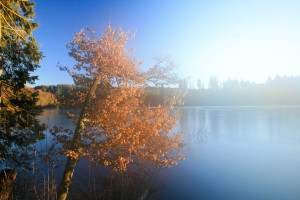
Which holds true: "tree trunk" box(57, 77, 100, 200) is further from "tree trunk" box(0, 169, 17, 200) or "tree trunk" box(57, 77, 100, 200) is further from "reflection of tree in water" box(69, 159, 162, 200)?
"tree trunk" box(0, 169, 17, 200)

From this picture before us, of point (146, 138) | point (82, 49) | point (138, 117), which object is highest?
point (82, 49)

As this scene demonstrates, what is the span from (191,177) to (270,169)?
26.7 feet

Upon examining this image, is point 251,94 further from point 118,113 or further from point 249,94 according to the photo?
point 118,113

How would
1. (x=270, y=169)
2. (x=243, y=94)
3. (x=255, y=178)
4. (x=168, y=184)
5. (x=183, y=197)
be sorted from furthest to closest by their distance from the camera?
1. (x=243, y=94)
2. (x=270, y=169)
3. (x=255, y=178)
4. (x=168, y=184)
5. (x=183, y=197)

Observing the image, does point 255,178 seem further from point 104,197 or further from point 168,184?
point 104,197

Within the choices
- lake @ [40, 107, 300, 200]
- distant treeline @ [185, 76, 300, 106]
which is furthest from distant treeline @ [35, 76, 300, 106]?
lake @ [40, 107, 300, 200]

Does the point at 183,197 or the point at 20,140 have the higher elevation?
the point at 20,140

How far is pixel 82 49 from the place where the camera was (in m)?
7.30

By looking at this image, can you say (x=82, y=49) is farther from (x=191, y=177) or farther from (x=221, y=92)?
(x=221, y=92)

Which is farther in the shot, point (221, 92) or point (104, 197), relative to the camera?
point (221, 92)

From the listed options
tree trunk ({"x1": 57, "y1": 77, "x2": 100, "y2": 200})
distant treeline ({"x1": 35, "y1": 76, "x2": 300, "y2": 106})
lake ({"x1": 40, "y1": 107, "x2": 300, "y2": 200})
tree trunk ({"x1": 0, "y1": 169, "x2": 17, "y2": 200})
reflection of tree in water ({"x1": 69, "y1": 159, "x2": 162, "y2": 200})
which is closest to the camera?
tree trunk ({"x1": 0, "y1": 169, "x2": 17, "y2": 200})

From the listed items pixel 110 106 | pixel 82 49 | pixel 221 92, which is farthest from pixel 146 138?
pixel 221 92

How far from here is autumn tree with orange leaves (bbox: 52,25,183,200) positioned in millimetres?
6184

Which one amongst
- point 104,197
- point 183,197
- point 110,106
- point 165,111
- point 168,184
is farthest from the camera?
point 168,184
